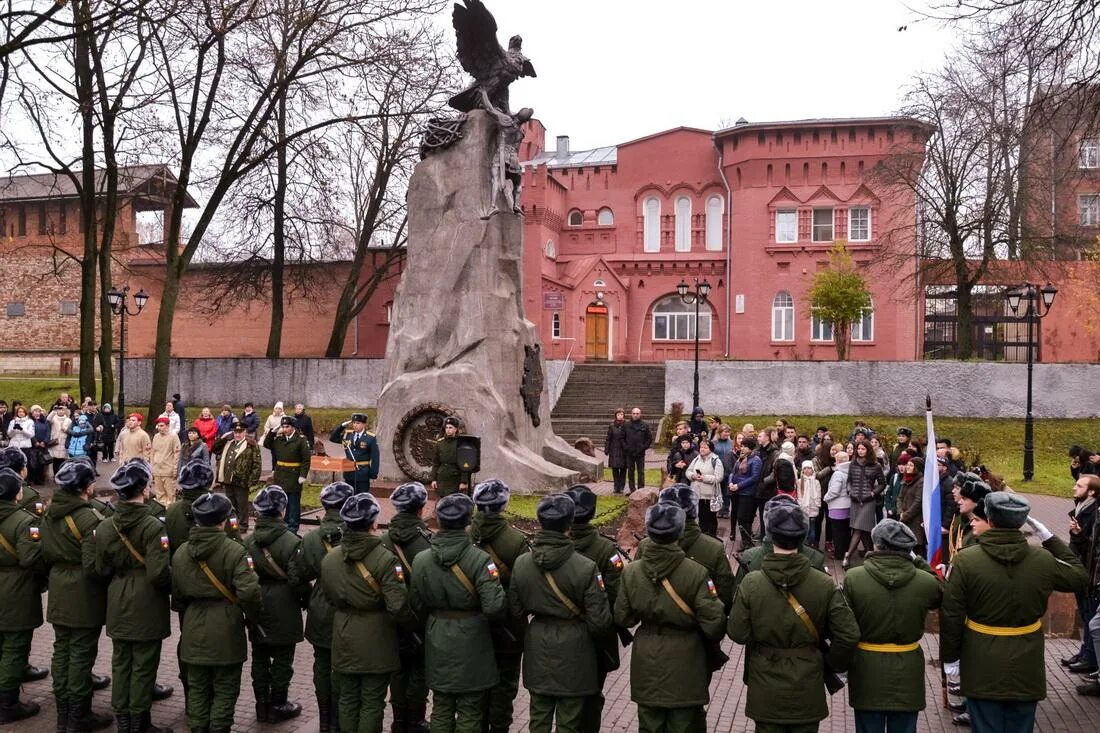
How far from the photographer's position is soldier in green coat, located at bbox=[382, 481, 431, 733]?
6539 mm

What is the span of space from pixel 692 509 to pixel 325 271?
37957 millimetres

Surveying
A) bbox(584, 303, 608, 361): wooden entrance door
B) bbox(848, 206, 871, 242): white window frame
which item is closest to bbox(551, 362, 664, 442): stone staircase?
bbox(584, 303, 608, 361): wooden entrance door

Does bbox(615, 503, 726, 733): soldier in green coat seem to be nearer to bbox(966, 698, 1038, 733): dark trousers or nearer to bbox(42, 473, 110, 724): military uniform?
bbox(966, 698, 1038, 733): dark trousers

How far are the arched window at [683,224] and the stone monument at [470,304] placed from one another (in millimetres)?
27606

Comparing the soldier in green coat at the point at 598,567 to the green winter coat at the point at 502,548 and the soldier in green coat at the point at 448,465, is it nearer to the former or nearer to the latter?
the green winter coat at the point at 502,548

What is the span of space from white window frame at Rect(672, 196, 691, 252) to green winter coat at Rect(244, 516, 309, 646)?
132 feet

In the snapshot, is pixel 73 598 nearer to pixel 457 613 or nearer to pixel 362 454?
pixel 457 613

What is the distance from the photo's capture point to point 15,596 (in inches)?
A: 283

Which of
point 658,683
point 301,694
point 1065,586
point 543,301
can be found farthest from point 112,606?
point 543,301

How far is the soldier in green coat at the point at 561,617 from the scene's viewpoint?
227 inches

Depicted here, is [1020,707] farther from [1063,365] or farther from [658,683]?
[1063,365]

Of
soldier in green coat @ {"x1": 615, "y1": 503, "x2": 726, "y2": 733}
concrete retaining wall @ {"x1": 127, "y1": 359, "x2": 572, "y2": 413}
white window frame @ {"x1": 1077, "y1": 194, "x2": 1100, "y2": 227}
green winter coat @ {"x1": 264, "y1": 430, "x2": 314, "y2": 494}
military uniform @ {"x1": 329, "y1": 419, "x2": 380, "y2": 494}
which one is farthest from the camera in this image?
white window frame @ {"x1": 1077, "y1": 194, "x2": 1100, "y2": 227}

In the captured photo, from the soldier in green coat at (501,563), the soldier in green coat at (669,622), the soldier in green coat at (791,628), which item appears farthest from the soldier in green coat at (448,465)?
the soldier in green coat at (791,628)

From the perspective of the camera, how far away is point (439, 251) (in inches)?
719
